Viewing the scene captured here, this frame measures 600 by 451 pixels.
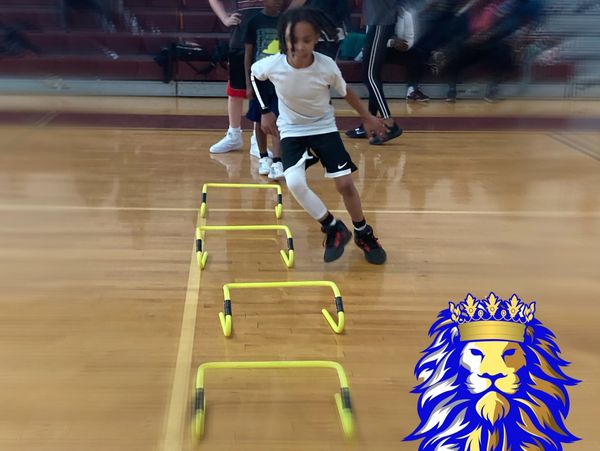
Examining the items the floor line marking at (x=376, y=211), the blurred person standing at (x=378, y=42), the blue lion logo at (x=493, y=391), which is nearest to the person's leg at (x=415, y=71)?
the blurred person standing at (x=378, y=42)

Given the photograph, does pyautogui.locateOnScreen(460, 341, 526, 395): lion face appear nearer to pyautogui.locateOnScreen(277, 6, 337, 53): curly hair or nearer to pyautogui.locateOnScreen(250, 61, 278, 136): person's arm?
pyautogui.locateOnScreen(277, 6, 337, 53): curly hair

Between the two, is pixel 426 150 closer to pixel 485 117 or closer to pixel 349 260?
pixel 485 117

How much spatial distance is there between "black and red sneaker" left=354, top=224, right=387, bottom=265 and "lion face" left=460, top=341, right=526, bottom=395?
1341 millimetres

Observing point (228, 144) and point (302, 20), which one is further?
point (228, 144)

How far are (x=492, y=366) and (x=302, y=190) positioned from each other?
1.52 m

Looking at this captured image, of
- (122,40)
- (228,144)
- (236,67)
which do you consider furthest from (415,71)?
(236,67)

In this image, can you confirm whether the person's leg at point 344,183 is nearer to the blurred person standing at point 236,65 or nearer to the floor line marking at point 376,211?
the floor line marking at point 376,211

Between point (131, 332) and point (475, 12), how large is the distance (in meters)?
7.41

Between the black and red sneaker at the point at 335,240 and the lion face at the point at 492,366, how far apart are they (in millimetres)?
1407

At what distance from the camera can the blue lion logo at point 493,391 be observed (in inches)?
66.0

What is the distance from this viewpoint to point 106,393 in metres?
2.01

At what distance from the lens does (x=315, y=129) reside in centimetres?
304

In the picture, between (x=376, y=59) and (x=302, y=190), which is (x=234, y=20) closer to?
(x=376, y=59)

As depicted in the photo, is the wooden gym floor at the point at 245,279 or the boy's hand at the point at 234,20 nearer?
the wooden gym floor at the point at 245,279
